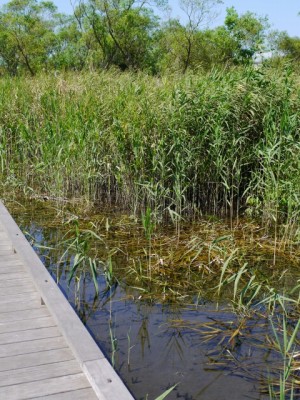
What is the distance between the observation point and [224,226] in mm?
5828

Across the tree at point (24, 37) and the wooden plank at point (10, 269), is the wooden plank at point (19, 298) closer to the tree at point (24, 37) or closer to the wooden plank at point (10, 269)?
the wooden plank at point (10, 269)

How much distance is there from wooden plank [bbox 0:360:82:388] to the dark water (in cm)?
49

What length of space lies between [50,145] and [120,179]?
887 mm

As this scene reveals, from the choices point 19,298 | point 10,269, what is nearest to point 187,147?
point 10,269

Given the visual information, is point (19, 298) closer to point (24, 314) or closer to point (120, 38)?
point (24, 314)

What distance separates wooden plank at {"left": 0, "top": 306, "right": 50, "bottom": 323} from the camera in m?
3.24

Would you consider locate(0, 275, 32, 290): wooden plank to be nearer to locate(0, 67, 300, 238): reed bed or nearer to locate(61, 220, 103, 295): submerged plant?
locate(61, 220, 103, 295): submerged plant

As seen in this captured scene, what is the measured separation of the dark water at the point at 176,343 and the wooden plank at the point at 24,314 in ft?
1.36

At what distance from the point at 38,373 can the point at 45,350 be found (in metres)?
0.22

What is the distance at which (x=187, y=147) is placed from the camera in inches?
236

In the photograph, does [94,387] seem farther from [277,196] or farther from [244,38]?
A: [244,38]

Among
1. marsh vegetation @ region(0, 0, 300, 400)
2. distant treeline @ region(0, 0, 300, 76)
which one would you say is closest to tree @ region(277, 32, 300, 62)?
distant treeline @ region(0, 0, 300, 76)

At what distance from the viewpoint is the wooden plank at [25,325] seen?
309 cm

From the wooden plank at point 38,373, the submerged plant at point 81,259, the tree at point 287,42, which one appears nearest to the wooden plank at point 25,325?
the wooden plank at point 38,373
